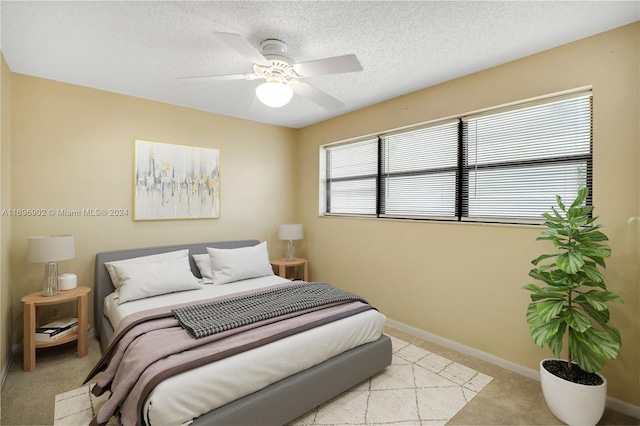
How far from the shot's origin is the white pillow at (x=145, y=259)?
313cm

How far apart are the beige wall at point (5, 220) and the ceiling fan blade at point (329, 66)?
8.10 feet

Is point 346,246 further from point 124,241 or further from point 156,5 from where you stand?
point 156,5

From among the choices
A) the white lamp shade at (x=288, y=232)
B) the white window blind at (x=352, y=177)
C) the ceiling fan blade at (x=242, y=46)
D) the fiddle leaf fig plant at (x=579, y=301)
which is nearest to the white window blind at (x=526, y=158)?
the fiddle leaf fig plant at (x=579, y=301)

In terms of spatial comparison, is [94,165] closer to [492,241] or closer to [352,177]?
[352,177]

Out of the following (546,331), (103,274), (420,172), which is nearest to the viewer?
(546,331)

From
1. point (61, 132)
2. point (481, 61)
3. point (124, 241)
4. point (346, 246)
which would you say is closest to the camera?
point (481, 61)

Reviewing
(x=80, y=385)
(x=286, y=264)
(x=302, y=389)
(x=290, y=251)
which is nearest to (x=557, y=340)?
(x=302, y=389)

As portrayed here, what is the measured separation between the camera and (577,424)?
1.99m

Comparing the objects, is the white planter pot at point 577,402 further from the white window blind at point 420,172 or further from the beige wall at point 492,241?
the white window blind at point 420,172

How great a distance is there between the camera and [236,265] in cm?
357

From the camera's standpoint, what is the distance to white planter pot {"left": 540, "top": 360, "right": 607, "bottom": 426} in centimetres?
195

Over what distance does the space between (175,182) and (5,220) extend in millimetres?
1546

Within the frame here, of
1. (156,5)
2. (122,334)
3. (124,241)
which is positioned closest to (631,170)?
(156,5)

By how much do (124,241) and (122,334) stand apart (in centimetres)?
165
